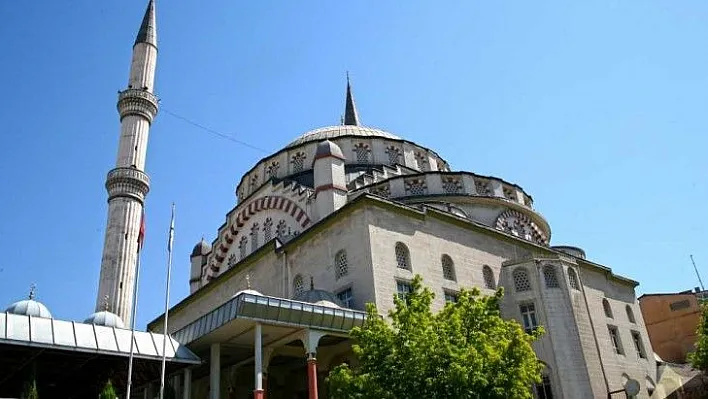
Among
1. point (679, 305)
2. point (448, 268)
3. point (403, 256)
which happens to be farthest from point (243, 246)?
point (679, 305)

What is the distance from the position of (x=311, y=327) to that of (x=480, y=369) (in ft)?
17.9

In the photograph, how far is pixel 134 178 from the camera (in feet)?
89.4

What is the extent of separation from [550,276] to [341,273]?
8016mm

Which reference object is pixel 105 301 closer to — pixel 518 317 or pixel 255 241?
pixel 255 241

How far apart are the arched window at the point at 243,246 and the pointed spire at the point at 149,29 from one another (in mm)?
11626

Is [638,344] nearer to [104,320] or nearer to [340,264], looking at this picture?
[340,264]

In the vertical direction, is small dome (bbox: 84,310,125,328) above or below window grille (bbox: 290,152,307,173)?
below

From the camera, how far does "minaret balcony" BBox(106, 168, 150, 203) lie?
27.0 meters

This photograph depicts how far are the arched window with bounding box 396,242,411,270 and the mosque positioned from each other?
0.04m

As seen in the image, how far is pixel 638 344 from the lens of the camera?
24.7 meters

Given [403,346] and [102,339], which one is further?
[102,339]

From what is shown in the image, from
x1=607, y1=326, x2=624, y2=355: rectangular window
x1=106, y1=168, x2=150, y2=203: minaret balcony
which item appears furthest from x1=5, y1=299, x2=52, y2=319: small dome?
x1=607, y1=326, x2=624, y2=355: rectangular window

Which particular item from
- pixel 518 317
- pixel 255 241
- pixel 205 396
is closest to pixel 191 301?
pixel 255 241

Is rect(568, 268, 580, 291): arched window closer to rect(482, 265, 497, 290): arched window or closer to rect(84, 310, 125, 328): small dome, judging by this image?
rect(482, 265, 497, 290): arched window
